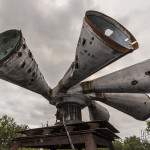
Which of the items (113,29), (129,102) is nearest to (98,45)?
(113,29)

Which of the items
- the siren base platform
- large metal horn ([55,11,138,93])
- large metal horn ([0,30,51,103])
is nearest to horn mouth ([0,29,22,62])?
large metal horn ([0,30,51,103])

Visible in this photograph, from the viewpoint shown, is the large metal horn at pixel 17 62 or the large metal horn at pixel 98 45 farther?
the large metal horn at pixel 17 62

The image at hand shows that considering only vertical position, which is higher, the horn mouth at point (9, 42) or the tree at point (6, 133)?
the tree at point (6, 133)

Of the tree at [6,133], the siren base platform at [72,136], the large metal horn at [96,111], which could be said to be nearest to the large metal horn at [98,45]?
the siren base platform at [72,136]

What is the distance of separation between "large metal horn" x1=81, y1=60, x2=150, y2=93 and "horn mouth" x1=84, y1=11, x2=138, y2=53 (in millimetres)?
828

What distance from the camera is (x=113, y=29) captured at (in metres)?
10.6

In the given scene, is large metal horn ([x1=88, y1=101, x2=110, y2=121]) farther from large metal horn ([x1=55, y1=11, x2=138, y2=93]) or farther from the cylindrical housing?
large metal horn ([x1=55, y1=11, x2=138, y2=93])

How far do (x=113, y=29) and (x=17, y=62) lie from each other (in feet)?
12.5

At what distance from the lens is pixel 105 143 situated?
12.6 metres

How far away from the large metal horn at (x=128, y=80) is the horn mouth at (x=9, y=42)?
3.38 metres

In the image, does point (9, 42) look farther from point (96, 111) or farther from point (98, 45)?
point (96, 111)

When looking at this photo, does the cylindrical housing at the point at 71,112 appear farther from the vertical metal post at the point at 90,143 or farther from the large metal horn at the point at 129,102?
the vertical metal post at the point at 90,143

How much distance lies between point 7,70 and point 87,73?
3030mm

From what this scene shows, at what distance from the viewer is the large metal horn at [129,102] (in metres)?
12.7
